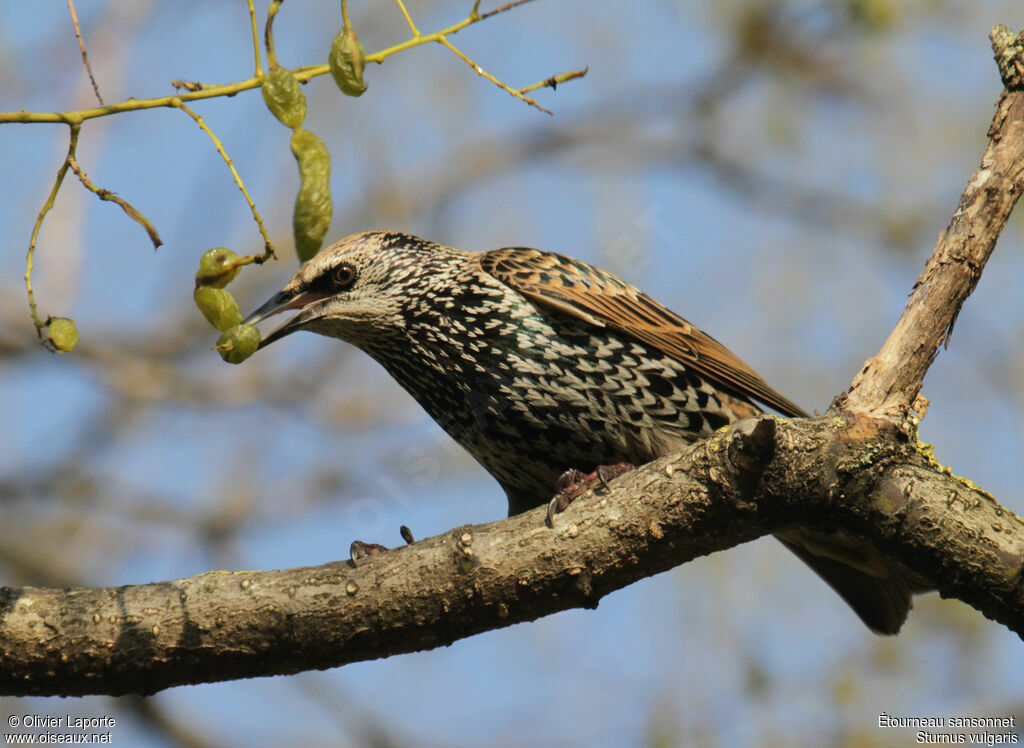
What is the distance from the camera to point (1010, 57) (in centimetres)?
351

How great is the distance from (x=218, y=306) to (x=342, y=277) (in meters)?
1.94

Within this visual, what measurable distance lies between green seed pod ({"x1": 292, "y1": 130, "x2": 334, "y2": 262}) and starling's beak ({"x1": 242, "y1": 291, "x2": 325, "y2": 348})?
1.92 meters

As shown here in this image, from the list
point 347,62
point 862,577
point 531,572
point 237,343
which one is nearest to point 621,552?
point 531,572

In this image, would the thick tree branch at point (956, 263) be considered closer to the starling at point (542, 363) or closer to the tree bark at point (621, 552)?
the tree bark at point (621, 552)

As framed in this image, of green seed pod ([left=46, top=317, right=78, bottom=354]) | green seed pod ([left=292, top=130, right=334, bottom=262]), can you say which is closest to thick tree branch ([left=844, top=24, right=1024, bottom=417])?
green seed pod ([left=292, top=130, right=334, bottom=262])

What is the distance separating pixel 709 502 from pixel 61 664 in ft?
6.46

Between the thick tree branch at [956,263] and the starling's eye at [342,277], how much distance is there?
2.39 metres

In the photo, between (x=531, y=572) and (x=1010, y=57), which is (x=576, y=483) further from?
(x=1010, y=57)

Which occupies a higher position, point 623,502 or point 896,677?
point 896,677

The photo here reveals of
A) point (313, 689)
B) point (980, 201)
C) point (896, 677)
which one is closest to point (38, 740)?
Answer: point (313, 689)

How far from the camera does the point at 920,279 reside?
3.45m

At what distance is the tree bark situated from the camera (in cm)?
314

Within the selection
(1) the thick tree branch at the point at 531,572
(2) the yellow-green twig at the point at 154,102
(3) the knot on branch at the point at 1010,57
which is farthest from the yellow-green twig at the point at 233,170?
(3) the knot on branch at the point at 1010,57

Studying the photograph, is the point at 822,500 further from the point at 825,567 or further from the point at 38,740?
the point at 38,740
